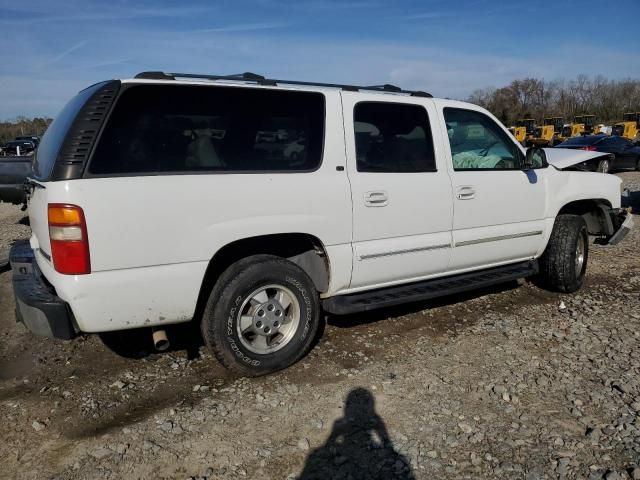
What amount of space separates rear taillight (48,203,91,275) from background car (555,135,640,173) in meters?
18.7

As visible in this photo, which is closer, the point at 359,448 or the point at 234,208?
the point at 359,448

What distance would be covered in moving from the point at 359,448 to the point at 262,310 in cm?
117

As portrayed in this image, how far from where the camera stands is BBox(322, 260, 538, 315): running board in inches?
156

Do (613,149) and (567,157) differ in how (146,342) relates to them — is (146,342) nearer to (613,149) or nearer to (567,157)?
(567,157)

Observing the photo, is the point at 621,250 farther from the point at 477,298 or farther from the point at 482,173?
Answer: the point at 482,173

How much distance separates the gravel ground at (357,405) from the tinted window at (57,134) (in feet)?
4.88

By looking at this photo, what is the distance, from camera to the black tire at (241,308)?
347cm

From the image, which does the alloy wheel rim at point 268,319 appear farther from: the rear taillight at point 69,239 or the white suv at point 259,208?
the rear taillight at point 69,239

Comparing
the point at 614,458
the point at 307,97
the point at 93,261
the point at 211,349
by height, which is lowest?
the point at 614,458

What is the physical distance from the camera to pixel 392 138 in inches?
164

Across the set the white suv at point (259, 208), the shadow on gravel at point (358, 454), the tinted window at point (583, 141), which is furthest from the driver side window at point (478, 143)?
the tinted window at point (583, 141)

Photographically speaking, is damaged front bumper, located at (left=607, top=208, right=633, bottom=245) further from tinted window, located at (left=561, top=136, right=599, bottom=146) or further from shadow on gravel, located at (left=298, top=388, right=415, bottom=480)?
tinted window, located at (left=561, top=136, right=599, bottom=146)

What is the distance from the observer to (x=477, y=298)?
5.45 metres

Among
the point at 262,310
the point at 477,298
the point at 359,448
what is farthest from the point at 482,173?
the point at 359,448
